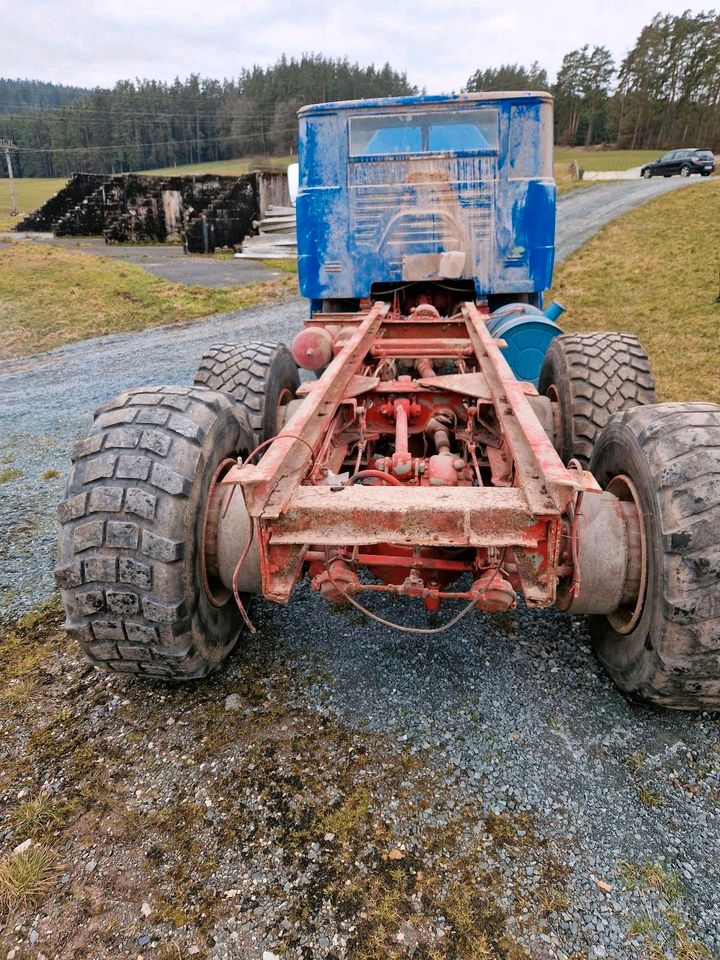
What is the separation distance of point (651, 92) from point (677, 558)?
70386 millimetres

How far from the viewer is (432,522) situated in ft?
6.72

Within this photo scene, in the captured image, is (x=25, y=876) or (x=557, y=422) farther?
(x=557, y=422)

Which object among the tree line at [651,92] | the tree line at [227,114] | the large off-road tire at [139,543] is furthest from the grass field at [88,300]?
the tree line at [227,114]

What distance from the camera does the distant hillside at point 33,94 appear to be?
135125 millimetres

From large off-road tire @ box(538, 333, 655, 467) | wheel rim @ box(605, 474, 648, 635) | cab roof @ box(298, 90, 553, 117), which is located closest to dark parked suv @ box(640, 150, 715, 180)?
cab roof @ box(298, 90, 553, 117)

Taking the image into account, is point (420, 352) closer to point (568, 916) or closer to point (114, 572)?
point (114, 572)

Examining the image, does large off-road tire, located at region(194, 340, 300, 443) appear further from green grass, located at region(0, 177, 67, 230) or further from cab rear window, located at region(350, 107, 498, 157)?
green grass, located at region(0, 177, 67, 230)

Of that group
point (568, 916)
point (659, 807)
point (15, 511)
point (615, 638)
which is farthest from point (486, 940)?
point (15, 511)

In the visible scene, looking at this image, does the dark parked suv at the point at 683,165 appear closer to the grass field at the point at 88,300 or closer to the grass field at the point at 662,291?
the grass field at the point at 662,291

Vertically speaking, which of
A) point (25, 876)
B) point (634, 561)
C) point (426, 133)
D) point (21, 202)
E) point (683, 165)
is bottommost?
point (25, 876)

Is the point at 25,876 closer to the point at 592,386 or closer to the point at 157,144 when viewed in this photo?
the point at 592,386

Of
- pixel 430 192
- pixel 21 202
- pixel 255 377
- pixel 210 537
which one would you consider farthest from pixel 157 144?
pixel 210 537

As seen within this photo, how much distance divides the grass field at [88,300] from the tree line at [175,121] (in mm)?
75919

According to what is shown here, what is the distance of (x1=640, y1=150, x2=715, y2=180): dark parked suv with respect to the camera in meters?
29.8
